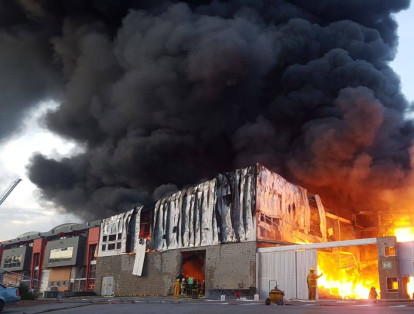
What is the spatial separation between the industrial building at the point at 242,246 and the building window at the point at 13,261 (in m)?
15.8

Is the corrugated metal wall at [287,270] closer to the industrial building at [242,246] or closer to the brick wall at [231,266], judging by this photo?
the industrial building at [242,246]

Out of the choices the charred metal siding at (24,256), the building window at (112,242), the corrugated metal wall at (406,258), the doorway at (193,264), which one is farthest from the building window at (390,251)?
the charred metal siding at (24,256)

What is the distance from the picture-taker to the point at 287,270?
950 inches

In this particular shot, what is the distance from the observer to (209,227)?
94.6 ft

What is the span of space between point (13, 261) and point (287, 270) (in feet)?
133

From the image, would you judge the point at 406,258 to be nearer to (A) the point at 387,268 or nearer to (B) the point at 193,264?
(A) the point at 387,268

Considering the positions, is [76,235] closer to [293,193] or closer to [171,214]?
[171,214]

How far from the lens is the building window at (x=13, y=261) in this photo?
52000 mm

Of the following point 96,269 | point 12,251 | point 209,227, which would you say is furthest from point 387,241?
point 12,251

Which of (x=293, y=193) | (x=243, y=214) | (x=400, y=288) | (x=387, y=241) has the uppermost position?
(x=293, y=193)

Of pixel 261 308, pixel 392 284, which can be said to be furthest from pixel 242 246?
pixel 261 308

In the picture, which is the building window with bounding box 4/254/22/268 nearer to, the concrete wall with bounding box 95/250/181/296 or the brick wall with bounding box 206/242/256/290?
the concrete wall with bounding box 95/250/181/296

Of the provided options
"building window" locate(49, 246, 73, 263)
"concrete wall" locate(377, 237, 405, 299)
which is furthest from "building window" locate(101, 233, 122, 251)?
"concrete wall" locate(377, 237, 405, 299)

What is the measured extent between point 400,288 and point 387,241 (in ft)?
6.88
